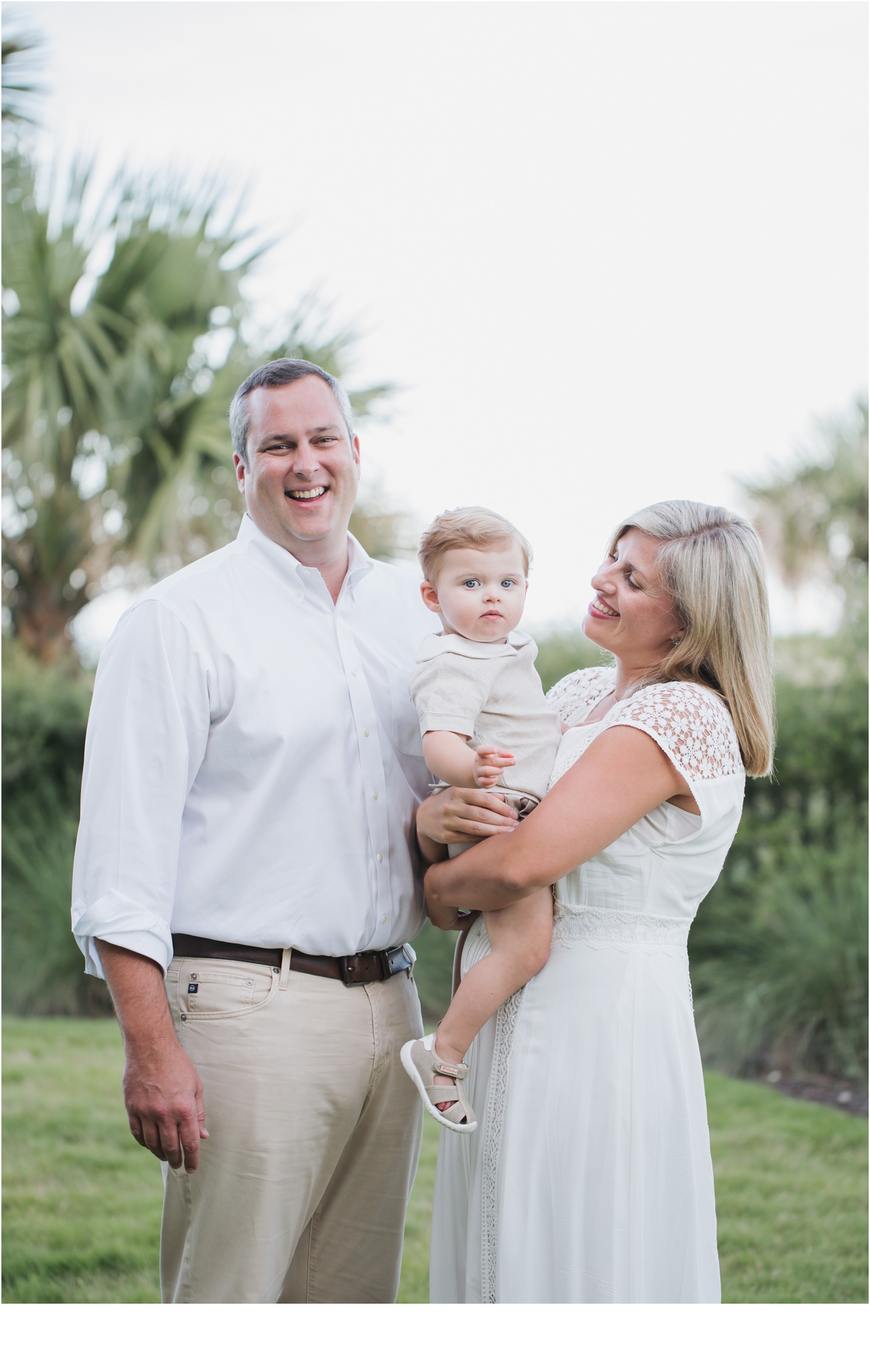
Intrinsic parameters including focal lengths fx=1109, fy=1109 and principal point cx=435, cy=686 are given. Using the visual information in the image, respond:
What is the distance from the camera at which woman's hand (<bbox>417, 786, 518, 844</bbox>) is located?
2.31 metres

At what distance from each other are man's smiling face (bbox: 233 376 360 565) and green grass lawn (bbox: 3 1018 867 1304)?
2.76 metres

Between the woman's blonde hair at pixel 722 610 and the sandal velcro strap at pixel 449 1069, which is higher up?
the woman's blonde hair at pixel 722 610

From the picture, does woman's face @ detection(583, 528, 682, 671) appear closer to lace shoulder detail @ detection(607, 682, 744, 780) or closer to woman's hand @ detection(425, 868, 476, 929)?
lace shoulder detail @ detection(607, 682, 744, 780)

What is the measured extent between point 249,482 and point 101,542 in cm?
660

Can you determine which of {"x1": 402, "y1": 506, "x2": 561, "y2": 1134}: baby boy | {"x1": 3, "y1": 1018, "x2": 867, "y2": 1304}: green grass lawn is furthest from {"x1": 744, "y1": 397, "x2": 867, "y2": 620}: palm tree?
{"x1": 402, "y1": 506, "x2": 561, "y2": 1134}: baby boy

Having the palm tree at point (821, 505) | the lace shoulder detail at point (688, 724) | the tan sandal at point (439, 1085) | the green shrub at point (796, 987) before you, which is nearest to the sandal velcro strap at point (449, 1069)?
the tan sandal at point (439, 1085)

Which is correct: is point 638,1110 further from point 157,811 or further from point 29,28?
point 29,28

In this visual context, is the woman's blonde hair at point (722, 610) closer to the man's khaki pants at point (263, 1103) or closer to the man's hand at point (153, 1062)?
the man's khaki pants at point (263, 1103)

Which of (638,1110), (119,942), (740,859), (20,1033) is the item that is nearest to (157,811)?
(119,942)

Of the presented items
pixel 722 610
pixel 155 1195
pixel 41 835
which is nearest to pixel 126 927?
pixel 722 610

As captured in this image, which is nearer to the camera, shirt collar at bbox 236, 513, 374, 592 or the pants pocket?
the pants pocket

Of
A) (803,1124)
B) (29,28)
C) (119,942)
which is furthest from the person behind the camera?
(803,1124)

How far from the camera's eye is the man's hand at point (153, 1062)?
7.55 ft

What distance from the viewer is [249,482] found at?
2688mm
